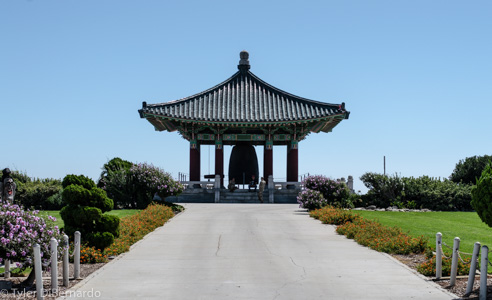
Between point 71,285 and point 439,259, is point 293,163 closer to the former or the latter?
point 439,259

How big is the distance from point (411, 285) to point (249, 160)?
33.0 metres

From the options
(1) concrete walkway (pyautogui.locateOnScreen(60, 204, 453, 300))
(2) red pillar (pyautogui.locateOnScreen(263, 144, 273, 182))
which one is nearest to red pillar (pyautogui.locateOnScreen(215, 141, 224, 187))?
(2) red pillar (pyautogui.locateOnScreen(263, 144, 273, 182))

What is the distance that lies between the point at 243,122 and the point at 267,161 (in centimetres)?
385

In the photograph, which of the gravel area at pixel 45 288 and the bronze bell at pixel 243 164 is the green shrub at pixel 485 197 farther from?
the bronze bell at pixel 243 164

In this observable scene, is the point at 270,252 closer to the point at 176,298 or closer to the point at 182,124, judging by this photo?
the point at 176,298

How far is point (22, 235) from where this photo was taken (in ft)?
38.0

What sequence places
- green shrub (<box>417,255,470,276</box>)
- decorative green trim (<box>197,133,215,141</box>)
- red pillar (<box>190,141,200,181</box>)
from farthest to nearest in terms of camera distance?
decorative green trim (<box>197,133,215,141</box>) → red pillar (<box>190,141,200,181</box>) → green shrub (<box>417,255,470,276</box>)

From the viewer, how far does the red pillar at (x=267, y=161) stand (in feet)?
139

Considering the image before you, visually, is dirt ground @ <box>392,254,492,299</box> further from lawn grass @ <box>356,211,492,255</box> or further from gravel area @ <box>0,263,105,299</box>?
gravel area @ <box>0,263,105,299</box>

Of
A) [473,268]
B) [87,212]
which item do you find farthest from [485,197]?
[87,212]

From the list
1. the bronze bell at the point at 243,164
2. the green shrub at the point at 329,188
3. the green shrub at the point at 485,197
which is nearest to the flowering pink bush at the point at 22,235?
the green shrub at the point at 485,197

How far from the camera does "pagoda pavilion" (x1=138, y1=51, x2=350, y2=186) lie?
41031 mm

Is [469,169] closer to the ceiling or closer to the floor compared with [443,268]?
closer to the ceiling

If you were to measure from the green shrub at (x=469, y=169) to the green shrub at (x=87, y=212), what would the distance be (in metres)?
38.7
